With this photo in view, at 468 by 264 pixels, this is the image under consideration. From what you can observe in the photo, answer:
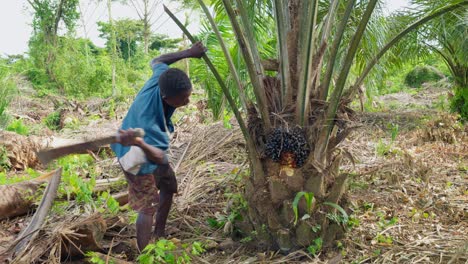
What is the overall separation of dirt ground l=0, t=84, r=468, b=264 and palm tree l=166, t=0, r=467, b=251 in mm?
181

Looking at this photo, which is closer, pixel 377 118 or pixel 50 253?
pixel 50 253

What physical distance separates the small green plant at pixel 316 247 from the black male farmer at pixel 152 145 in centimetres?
103

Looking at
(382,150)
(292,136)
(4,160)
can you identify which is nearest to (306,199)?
(292,136)

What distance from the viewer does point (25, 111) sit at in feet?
36.2

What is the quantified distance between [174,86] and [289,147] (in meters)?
0.85

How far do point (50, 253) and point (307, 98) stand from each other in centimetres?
191

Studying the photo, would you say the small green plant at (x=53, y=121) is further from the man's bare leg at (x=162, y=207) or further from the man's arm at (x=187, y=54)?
the man's bare leg at (x=162, y=207)

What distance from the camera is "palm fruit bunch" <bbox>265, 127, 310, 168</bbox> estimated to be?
298 cm

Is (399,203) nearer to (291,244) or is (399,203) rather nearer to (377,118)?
(291,244)

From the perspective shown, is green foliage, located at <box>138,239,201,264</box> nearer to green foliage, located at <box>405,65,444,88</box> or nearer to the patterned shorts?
the patterned shorts

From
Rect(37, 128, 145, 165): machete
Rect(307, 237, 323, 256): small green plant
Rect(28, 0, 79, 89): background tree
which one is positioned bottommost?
Rect(307, 237, 323, 256): small green plant

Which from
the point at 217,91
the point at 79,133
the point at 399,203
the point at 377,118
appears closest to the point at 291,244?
the point at 399,203

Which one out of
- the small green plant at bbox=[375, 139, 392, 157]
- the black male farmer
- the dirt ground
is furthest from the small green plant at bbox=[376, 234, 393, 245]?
the small green plant at bbox=[375, 139, 392, 157]

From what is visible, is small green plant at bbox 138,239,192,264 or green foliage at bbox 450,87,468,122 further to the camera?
green foliage at bbox 450,87,468,122
